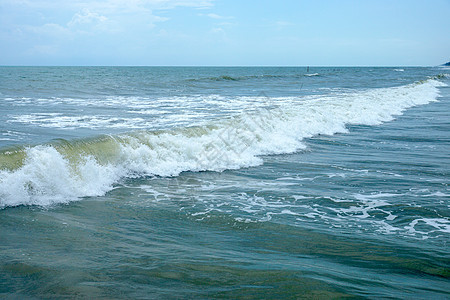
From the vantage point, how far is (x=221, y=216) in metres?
5.86

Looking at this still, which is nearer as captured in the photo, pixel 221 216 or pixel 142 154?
pixel 221 216

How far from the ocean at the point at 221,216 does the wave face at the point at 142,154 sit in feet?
0.11

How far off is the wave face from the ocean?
0.03 meters

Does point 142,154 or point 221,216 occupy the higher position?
point 142,154

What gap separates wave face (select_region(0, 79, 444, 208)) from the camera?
675cm

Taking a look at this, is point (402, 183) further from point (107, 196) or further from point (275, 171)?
point (107, 196)

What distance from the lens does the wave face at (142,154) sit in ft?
22.1

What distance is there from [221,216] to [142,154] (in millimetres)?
3882

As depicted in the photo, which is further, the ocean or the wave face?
the wave face

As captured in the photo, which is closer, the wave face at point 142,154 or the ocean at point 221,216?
the ocean at point 221,216

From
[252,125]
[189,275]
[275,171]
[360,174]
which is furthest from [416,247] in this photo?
[252,125]

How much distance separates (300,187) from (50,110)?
14.1 m

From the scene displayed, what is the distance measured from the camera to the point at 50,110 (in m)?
18.0

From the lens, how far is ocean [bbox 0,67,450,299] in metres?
3.78
